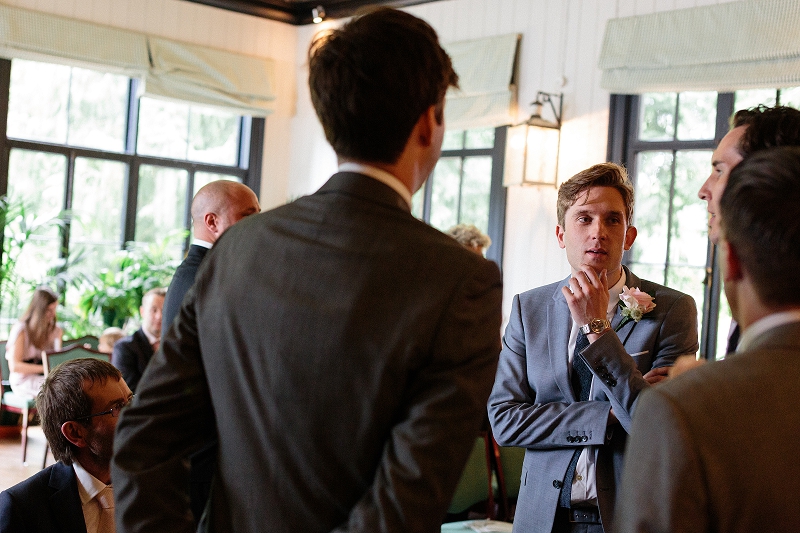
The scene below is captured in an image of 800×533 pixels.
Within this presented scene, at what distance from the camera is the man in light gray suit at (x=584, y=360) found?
7.15 feet

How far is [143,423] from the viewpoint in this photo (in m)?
1.44

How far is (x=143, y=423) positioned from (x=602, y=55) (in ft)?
19.9

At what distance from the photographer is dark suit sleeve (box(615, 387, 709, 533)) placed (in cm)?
111

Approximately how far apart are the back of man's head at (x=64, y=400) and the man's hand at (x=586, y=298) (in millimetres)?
1314

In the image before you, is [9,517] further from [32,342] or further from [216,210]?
[32,342]

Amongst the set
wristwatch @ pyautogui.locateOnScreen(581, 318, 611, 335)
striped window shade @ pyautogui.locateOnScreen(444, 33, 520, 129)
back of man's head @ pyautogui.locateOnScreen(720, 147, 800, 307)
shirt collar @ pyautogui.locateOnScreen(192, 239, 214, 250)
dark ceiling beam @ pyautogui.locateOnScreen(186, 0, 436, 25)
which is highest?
dark ceiling beam @ pyautogui.locateOnScreen(186, 0, 436, 25)

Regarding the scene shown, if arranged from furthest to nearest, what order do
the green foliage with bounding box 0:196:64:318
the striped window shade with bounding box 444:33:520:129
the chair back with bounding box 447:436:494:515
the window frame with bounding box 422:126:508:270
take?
the green foliage with bounding box 0:196:64:318 → the window frame with bounding box 422:126:508:270 → the striped window shade with bounding box 444:33:520:129 → the chair back with bounding box 447:436:494:515

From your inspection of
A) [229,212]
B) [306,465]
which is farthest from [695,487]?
[229,212]

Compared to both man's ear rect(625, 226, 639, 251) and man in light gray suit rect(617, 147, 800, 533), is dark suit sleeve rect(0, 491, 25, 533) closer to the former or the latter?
man in light gray suit rect(617, 147, 800, 533)

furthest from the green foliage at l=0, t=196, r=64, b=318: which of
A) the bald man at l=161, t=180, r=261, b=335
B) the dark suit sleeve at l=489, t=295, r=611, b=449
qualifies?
the dark suit sleeve at l=489, t=295, r=611, b=449

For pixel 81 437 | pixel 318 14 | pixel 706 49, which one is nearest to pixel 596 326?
pixel 81 437

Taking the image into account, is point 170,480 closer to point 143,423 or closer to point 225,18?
point 143,423

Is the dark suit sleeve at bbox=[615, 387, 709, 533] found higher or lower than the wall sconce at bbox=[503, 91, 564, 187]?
lower

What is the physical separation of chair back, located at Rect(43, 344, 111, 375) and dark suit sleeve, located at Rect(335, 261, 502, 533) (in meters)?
5.91
